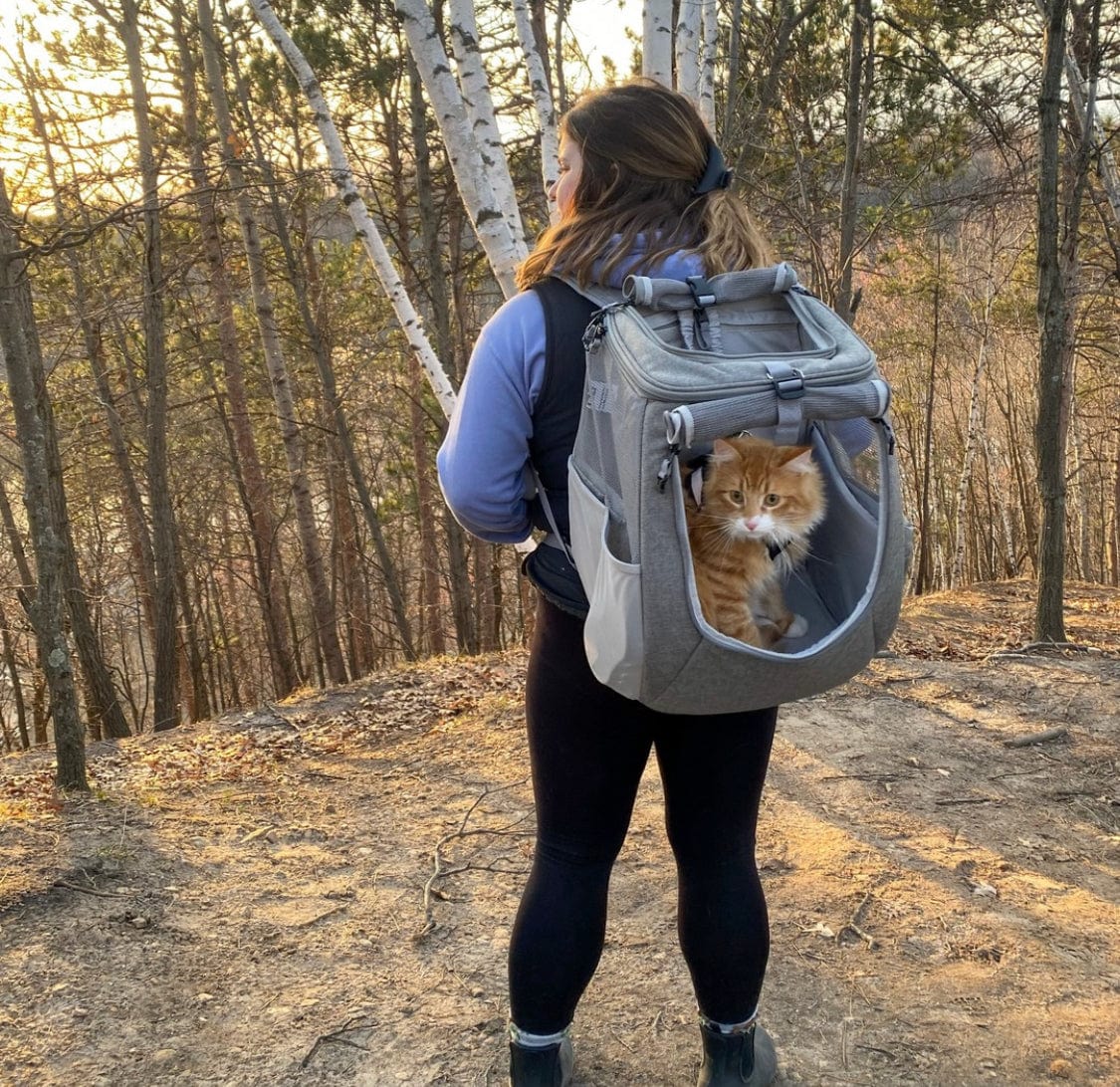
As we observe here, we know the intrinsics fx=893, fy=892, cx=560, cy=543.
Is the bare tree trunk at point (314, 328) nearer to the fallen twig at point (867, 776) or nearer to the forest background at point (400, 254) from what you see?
the forest background at point (400, 254)

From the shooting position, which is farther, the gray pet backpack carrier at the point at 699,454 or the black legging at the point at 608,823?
the black legging at the point at 608,823

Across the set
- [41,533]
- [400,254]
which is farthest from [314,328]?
[41,533]

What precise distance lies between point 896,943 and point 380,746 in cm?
298

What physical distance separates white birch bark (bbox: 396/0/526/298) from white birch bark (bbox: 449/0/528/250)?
135 millimetres

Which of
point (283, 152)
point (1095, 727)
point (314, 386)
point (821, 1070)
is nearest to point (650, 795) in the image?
point (821, 1070)

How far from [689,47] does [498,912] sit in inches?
162

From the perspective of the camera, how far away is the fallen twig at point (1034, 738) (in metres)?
4.20

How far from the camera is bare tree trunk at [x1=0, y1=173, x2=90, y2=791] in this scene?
3.80m

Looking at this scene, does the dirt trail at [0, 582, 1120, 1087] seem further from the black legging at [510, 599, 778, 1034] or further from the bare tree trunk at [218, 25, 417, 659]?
the bare tree trunk at [218, 25, 417, 659]

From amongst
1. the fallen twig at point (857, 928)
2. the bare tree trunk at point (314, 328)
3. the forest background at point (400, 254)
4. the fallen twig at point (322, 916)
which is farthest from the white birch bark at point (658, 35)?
the bare tree trunk at point (314, 328)

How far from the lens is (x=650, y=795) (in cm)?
372

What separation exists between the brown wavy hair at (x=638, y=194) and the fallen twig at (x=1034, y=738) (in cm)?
358

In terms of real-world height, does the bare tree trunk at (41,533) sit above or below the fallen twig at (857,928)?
above

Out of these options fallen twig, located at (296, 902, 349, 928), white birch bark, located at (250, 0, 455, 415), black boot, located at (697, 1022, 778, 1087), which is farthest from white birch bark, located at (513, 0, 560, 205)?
black boot, located at (697, 1022, 778, 1087)
